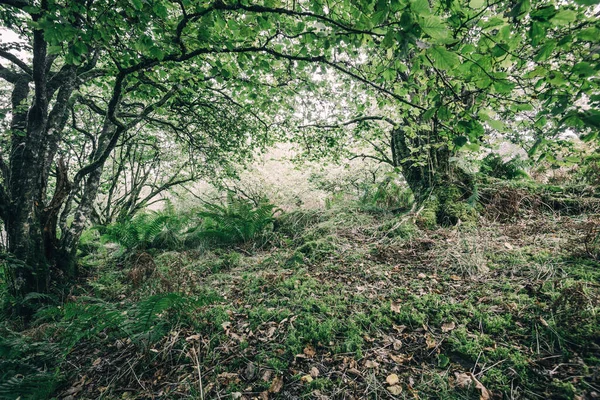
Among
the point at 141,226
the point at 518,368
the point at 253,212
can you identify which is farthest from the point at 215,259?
the point at 518,368

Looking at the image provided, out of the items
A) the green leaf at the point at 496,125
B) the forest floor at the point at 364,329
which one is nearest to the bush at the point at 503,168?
the forest floor at the point at 364,329

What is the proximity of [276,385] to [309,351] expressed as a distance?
394 mm

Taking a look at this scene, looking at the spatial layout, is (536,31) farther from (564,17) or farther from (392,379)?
(392,379)

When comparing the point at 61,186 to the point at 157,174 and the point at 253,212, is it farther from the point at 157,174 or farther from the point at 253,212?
the point at 157,174

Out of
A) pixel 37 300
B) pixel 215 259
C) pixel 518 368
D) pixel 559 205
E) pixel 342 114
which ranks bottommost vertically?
pixel 37 300

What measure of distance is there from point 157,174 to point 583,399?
1093 centimetres

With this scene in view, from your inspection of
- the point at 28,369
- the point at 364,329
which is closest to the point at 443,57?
the point at 364,329

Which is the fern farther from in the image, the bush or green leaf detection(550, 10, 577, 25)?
the bush

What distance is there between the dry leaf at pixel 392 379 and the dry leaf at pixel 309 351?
24.2 inches

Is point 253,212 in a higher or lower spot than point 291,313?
higher

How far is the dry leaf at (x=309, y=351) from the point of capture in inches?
86.6

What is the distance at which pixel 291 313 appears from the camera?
2.72 meters

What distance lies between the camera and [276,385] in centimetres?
196

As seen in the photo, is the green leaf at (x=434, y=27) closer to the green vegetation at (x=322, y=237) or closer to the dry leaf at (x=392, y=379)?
the green vegetation at (x=322, y=237)
